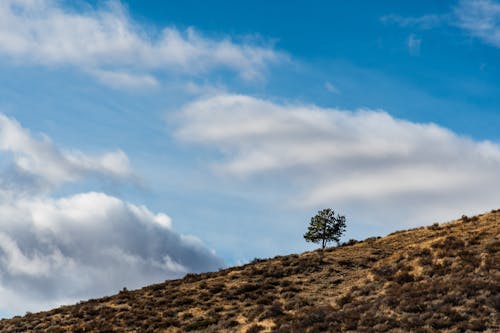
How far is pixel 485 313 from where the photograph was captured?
23250 mm

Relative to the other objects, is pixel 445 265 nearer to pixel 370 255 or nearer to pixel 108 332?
pixel 370 255

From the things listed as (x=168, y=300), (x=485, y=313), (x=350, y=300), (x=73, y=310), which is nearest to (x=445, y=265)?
(x=350, y=300)

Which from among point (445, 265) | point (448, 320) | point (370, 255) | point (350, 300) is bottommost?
point (448, 320)

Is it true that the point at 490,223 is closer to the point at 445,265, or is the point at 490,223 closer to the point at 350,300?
the point at 445,265

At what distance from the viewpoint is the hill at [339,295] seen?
83.4 ft

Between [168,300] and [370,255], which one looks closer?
[168,300]

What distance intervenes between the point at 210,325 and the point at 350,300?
346 inches

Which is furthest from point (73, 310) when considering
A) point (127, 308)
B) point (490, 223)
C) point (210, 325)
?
point (490, 223)

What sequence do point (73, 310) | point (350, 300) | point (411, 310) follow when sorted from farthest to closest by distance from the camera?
point (73, 310)
point (350, 300)
point (411, 310)

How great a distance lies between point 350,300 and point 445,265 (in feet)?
21.4

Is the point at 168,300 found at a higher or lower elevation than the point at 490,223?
lower

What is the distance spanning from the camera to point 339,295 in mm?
33156

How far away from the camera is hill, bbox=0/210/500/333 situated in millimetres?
25422

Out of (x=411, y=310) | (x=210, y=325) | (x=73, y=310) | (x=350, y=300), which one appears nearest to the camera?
(x=411, y=310)
